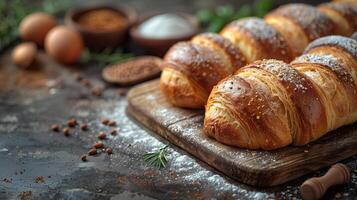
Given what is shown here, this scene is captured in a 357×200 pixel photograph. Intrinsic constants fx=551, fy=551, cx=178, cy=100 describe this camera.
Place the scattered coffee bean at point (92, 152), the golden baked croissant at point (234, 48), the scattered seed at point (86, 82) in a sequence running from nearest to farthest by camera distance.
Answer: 1. the scattered coffee bean at point (92, 152)
2. the golden baked croissant at point (234, 48)
3. the scattered seed at point (86, 82)

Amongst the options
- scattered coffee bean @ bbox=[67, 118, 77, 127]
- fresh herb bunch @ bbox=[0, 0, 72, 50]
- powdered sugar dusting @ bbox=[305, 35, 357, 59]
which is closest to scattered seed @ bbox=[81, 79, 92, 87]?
scattered coffee bean @ bbox=[67, 118, 77, 127]

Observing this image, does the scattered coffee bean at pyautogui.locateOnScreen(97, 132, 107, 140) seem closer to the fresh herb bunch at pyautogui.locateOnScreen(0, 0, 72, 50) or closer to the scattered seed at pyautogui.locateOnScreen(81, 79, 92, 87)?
the scattered seed at pyautogui.locateOnScreen(81, 79, 92, 87)

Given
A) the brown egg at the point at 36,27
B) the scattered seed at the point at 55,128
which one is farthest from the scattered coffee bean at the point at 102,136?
the brown egg at the point at 36,27

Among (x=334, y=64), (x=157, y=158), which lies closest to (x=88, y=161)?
(x=157, y=158)

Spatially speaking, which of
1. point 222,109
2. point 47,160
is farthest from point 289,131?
point 47,160

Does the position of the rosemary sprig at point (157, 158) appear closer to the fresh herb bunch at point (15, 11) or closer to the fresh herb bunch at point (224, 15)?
the fresh herb bunch at point (224, 15)
